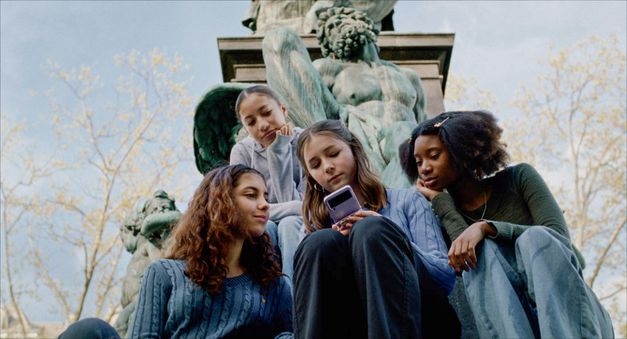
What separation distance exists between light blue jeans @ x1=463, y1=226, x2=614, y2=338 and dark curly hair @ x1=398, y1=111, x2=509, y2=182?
0.47 m

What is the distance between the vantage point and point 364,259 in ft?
7.35

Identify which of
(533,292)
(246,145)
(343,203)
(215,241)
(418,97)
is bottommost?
(533,292)

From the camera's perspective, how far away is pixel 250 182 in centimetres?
298

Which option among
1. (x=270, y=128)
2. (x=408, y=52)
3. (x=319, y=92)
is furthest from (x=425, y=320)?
(x=408, y=52)

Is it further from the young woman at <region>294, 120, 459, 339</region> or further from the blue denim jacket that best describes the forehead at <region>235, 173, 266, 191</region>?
the young woman at <region>294, 120, 459, 339</region>

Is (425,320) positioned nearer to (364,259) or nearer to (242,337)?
(364,259)

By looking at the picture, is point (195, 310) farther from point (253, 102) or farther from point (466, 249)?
point (253, 102)

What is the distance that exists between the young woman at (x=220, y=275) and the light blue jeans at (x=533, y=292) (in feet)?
2.40

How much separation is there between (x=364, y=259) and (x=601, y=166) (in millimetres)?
14831

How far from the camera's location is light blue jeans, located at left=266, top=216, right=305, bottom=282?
10.2 ft

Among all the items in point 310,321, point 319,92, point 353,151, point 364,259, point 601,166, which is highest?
point 319,92

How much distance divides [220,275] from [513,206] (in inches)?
42.7

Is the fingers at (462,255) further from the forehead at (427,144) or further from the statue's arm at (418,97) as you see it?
the statue's arm at (418,97)

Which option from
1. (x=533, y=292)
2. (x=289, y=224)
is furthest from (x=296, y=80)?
(x=533, y=292)
